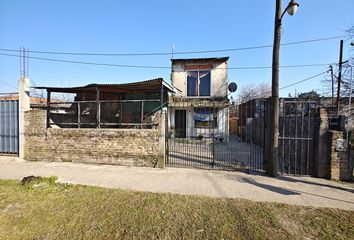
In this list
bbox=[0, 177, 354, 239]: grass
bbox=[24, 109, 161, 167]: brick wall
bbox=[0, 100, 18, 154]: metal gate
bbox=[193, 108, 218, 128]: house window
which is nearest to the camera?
bbox=[0, 177, 354, 239]: grass

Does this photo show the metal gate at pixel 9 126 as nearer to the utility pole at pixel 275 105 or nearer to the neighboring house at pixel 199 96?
the neighboring house at pixel 199 96

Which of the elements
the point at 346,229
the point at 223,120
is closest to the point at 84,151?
the point at 346,229

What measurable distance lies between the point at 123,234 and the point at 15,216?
91.7 inches

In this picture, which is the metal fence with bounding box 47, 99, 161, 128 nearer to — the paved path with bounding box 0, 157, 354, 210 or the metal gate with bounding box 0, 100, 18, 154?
the metal gate with bounding box 0, 100, 18, 154

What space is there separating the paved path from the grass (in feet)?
1.50

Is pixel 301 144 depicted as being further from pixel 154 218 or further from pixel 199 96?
pixel 199 96

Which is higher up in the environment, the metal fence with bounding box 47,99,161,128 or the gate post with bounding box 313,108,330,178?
the metal fence with bounding box 47,99,161,128

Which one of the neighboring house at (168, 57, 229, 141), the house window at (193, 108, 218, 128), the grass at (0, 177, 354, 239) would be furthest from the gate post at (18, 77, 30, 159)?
the house window at (193, 108, 218, 128)

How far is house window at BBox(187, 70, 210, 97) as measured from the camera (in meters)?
14.4

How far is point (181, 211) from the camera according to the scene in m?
3.68

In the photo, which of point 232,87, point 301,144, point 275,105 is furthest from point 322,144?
point 232,87

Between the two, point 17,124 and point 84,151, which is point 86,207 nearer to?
point 84,151

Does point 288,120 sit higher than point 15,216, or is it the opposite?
point 288,120

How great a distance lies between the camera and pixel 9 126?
328 inches
